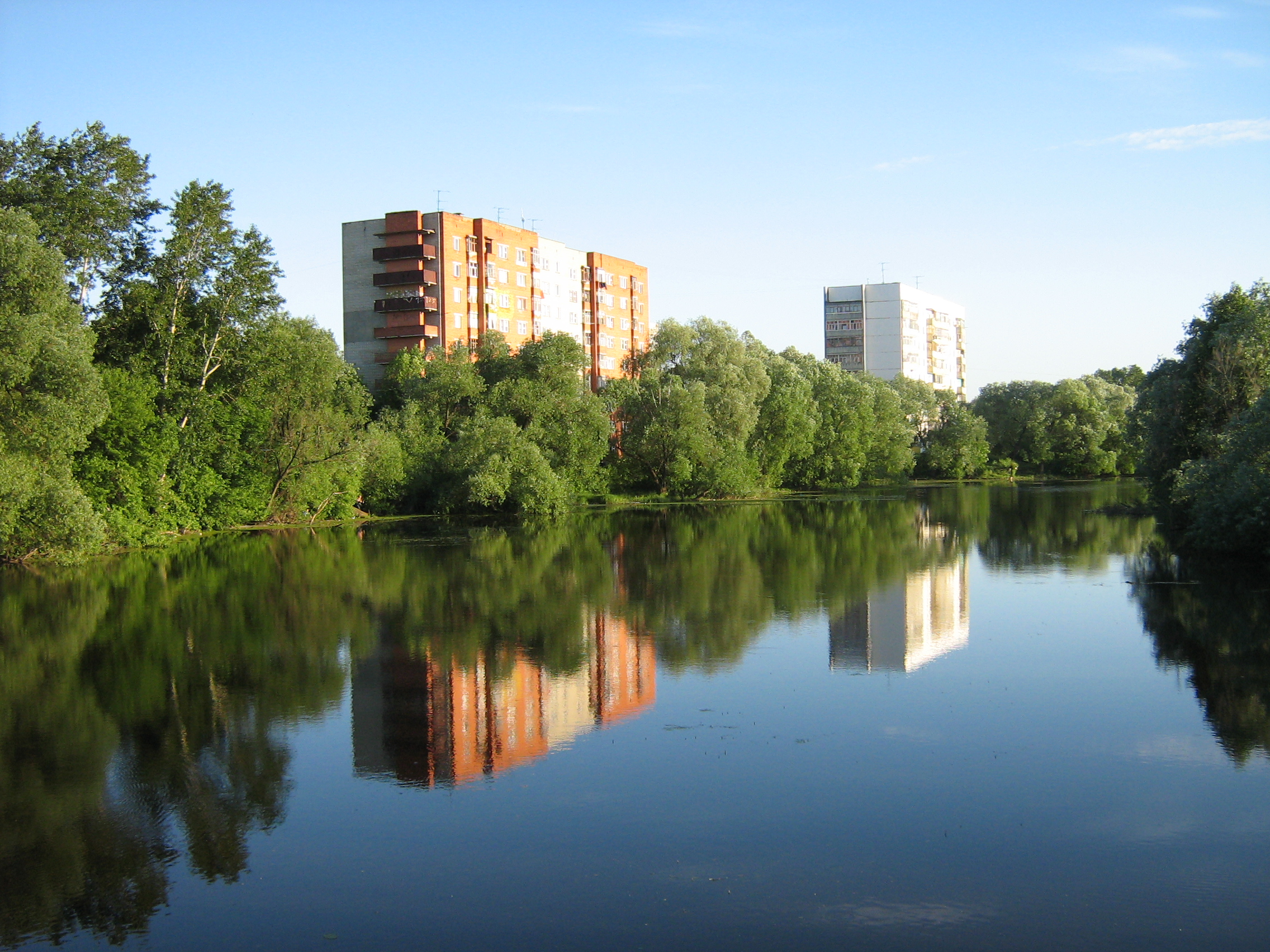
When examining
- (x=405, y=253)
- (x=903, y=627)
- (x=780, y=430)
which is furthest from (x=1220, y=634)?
(x=405, y=253)

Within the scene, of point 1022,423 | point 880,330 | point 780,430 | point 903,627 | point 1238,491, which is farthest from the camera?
point 880,330

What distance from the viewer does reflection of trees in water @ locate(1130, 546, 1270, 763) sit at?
14.9 meters

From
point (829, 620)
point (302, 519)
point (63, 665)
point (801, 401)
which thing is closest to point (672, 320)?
point (801, 401)

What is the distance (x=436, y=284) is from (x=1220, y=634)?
232 feet

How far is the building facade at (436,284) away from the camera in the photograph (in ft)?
275

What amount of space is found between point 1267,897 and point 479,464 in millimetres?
54377

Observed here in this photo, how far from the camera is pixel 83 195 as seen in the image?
44.1m

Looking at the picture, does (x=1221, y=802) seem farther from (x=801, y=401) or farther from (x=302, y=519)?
(x=801, y=401)

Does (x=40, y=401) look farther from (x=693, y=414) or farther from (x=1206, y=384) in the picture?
(x=693, y=414)

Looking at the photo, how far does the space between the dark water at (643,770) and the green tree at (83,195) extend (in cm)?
2183

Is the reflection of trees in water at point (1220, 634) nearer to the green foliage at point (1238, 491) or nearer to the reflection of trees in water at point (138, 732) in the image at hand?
the green foliage at point (1238, 491)

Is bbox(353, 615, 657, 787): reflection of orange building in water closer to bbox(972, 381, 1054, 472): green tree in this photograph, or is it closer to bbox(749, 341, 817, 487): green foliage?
bbox(749, 341, 817, 487): green foliage

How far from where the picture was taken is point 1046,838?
10.8 meters

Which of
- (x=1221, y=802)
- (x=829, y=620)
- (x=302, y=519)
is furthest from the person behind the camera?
(x=302, y=519)
